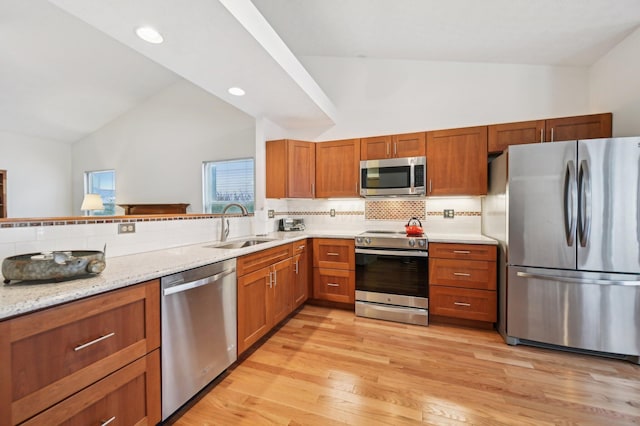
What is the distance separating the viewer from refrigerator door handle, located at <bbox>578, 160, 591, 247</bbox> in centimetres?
208

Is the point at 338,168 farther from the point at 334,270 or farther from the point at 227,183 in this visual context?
the point at 227,183

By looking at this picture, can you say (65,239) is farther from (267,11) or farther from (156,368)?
(267,11)

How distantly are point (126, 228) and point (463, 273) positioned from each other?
2934mm

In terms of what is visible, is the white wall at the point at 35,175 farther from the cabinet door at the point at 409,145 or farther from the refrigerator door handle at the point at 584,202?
the refrigerator door handle at the point at 584,202

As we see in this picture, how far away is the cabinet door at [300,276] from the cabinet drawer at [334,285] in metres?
0.13

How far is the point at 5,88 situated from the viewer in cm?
407

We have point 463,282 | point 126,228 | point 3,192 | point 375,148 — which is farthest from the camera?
point 3,192

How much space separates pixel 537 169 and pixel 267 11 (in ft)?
9.79

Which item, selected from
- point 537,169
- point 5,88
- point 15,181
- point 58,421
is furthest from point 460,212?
point 15,181

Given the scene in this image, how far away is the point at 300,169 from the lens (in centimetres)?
344

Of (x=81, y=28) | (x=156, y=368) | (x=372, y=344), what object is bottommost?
(x=372, y=344)

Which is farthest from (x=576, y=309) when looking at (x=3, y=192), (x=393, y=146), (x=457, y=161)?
(x=3, y=192)

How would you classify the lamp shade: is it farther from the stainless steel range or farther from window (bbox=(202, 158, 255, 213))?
the stainless steel range

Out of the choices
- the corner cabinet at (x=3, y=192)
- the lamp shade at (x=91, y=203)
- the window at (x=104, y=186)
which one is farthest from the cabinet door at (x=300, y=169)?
the corner cabinet at (x=3, y=192)
